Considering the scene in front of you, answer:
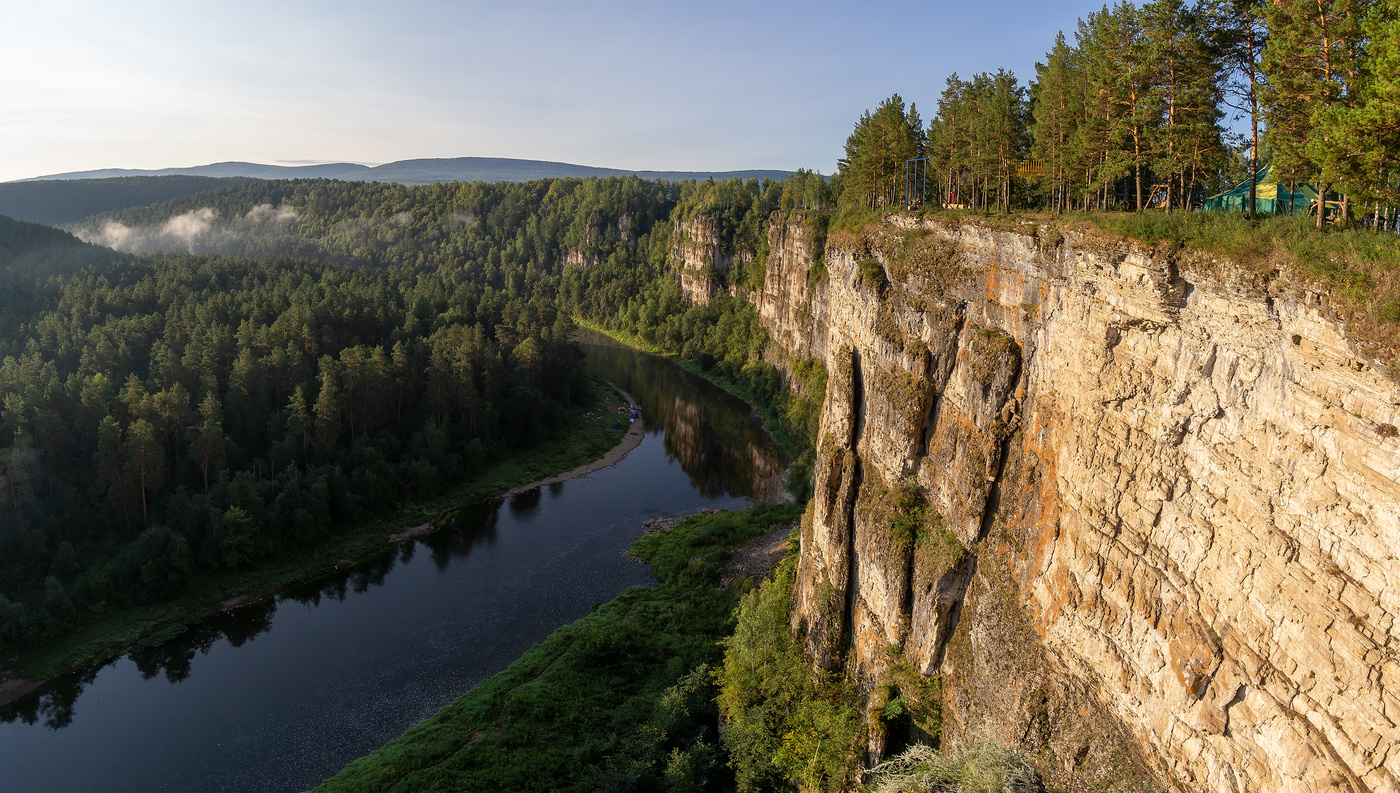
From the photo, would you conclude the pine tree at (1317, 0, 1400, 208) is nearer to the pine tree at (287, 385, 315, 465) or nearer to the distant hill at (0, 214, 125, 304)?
the pine tree at (287, 385, 315, 465)

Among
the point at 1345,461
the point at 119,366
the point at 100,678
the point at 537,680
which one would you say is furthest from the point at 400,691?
the point at 119,366

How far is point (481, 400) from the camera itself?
67.3 m

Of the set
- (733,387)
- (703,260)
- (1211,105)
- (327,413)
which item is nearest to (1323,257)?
(1211,105)

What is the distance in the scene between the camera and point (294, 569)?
148ft

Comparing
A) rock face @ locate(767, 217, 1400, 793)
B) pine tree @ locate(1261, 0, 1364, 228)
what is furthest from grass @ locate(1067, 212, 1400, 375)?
pine tree @ locate(1261, 0, 1364, 228)

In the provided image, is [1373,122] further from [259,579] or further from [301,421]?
[301,421]

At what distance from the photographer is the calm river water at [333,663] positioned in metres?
29.8

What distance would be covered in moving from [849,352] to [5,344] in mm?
66626

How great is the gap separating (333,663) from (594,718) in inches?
586

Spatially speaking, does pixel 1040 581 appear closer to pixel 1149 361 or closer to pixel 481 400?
pixel 1149 361

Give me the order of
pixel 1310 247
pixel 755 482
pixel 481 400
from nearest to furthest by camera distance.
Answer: pixel 1310 247
pixel 755 482
pixel 481 400

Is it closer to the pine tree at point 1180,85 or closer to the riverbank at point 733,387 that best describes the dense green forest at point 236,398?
the riverbank at point 733,387

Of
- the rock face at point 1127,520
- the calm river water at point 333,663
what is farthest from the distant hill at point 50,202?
the rock face at point 1127,520

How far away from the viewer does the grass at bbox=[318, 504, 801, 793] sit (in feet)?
87.6
